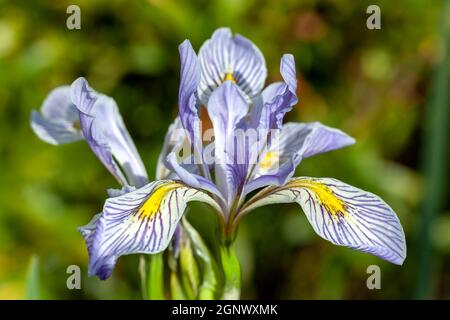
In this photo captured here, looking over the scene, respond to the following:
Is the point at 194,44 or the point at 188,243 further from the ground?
the point at 194,44

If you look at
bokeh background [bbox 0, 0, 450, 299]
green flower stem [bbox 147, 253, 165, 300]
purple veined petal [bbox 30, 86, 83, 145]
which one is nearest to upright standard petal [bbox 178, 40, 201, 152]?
green flower stem [bbox 147, 253, 165, 300]

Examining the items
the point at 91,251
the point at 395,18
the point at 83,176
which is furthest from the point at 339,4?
the point at 91,251

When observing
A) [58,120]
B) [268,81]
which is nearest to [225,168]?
[58,120]

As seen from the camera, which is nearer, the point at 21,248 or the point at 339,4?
the point at 21,248

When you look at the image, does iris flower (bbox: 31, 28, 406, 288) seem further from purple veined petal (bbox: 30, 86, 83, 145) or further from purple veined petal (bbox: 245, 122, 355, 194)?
purple veined petal (bbox: 30, 86, 83, 145)
